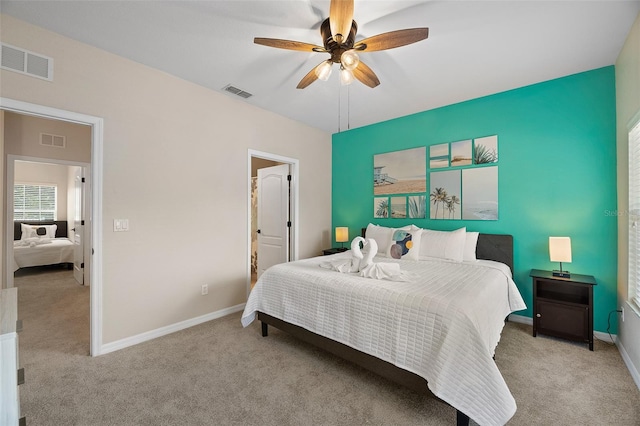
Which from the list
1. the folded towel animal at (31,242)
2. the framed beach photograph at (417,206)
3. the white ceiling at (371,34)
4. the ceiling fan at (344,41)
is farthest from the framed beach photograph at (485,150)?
the folded towel animal at (31,242)

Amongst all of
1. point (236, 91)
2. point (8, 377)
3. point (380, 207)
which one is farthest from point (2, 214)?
point (380, 207)

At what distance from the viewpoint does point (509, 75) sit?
9.31ft

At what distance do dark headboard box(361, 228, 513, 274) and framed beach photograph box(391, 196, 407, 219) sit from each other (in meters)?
1.08

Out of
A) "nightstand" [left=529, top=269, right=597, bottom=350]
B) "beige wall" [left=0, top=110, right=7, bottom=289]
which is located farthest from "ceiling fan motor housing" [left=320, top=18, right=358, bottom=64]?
"beige wall" [left=0, top=110, right=7, bottom=289]

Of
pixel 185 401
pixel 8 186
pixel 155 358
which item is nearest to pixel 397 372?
pixel 185 401

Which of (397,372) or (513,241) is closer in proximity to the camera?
(397,372)

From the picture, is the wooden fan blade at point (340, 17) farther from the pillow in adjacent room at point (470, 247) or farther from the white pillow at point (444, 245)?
the pillow in adjacent room at point (470, 247)

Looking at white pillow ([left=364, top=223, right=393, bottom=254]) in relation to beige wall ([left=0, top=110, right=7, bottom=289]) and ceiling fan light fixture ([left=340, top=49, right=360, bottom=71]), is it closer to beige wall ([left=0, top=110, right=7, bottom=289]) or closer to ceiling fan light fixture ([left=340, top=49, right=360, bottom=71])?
ceiling fan light fixture ([left=340, top=49, right=360, bottom=71])

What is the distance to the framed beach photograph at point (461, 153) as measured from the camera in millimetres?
3488

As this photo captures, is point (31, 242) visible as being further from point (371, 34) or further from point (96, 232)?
point (371, 34)

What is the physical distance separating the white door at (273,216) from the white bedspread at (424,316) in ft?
5.63

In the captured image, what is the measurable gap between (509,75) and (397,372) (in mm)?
3058

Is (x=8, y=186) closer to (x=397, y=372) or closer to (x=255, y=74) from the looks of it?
(x=255, y=74)

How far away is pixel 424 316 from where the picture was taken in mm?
1659
